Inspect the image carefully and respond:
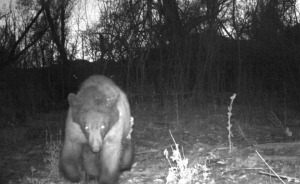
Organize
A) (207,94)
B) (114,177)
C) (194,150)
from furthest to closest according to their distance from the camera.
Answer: (207,94)
(194,150)
(114,177)

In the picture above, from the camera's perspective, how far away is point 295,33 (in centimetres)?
1003

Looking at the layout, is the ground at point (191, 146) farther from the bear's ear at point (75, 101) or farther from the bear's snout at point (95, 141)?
the bear's ear at point (75, 101)

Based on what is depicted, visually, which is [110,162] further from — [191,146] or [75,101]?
[191,146]

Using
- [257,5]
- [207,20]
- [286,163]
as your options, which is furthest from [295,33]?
[286,163]

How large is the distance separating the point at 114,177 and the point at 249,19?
Answer: 8267 millimetres

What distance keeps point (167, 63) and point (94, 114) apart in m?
7.00

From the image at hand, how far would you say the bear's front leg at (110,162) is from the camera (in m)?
4.64

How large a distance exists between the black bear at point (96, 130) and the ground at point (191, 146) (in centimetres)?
59

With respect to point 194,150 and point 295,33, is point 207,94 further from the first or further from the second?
point 194,150

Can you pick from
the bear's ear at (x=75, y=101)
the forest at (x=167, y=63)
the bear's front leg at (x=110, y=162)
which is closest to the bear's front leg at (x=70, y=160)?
the bear's front leg at (x=110, y=162)

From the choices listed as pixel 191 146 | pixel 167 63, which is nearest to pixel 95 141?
pixel 191 146

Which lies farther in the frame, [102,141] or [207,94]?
[207,94]

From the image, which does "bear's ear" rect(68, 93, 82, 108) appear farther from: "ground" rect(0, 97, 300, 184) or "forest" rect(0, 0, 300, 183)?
"forest" rect(0, 0, 300, 183)

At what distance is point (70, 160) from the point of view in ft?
16.2
